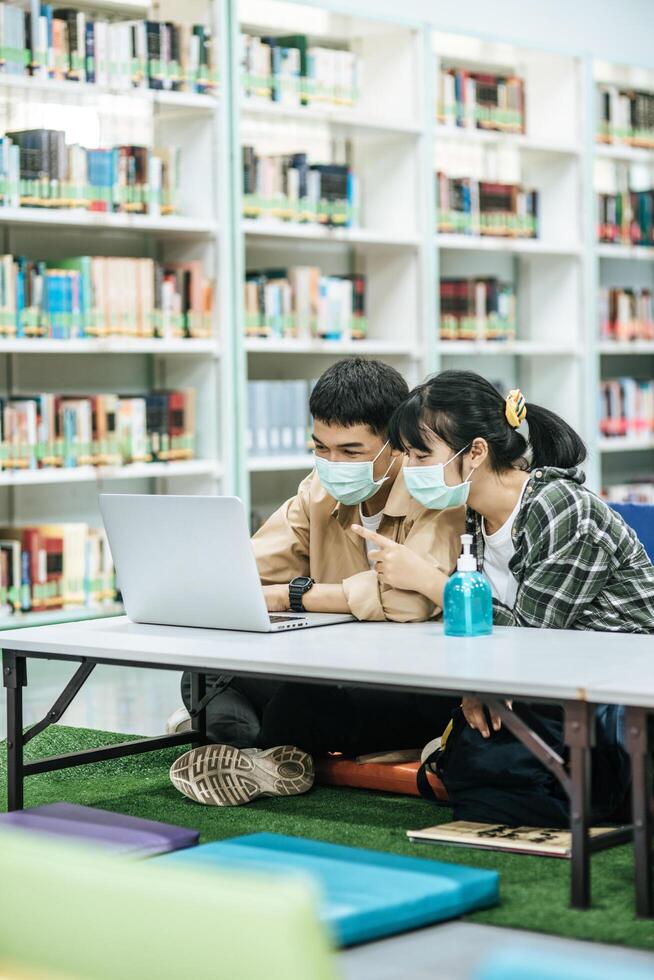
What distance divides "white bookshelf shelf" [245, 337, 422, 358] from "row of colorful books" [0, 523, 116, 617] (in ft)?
3.21

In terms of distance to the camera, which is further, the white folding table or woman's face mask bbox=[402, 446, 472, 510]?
woman's face mask bbox=[402, 446, 472, 510]

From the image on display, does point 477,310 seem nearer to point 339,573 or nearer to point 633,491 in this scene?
point 633,491

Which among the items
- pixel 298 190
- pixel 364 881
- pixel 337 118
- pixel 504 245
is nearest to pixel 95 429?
pixel 298 190

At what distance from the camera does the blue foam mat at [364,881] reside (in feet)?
6.84

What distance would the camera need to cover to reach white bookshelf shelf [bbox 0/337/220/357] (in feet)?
17.5

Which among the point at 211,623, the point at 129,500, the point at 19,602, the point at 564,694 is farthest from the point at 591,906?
the point at 19,602

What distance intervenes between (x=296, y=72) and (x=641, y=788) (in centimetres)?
440

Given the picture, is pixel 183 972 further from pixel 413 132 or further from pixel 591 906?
pixel 413 132

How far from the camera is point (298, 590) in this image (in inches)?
125

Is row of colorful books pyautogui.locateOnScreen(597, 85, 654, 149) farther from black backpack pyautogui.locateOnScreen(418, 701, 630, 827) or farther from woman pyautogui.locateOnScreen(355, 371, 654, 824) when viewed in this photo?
black backpack pyautogui.locateOnScreen(418, 701, 630, 827)

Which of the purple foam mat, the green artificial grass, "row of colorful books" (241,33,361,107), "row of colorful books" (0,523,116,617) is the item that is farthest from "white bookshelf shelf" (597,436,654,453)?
the purple foam mat

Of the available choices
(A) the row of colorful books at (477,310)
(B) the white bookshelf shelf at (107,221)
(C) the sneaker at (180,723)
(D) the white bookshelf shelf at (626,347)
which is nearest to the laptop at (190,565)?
(C) the sneaker at (180,723)

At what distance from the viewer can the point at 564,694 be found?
2244 millimetres

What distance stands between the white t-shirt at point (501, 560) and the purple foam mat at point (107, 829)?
2.62ft
